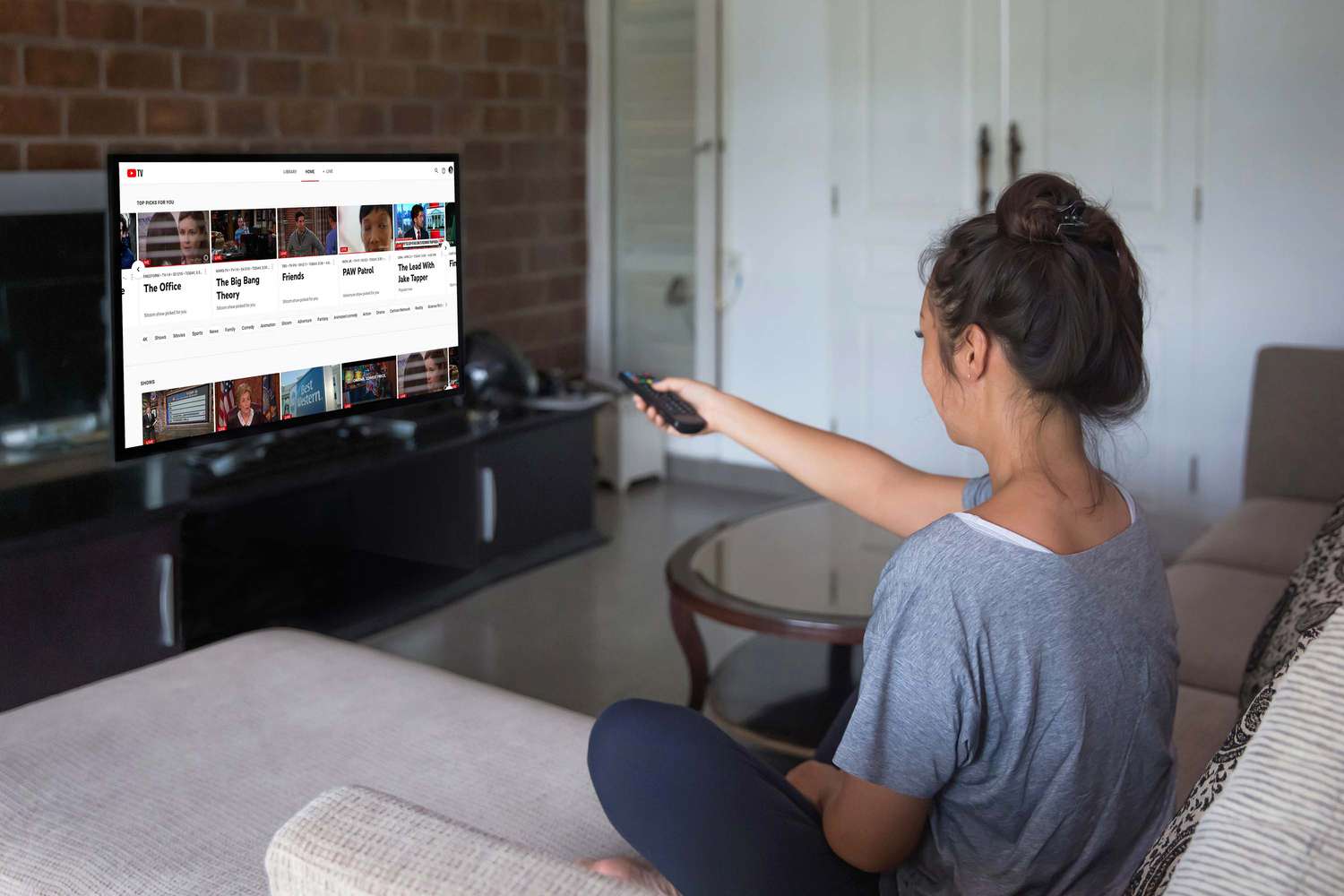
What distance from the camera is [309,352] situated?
1690mm

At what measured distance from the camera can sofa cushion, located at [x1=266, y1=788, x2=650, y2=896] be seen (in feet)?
2.78

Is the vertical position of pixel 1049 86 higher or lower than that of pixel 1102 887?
higher

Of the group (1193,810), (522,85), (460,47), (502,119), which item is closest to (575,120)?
(522,85)

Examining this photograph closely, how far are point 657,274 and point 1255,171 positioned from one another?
207cm

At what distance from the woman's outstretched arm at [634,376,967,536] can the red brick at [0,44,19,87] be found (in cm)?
205

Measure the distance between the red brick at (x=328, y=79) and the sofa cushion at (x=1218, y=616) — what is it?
8.59 ft

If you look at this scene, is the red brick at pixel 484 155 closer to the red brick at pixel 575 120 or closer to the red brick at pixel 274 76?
the red brick at pixel 575 120

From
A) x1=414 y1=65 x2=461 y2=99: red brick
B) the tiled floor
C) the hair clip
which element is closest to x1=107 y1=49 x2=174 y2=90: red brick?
x1=414 y1=65 x2=461 y2=99: red brick

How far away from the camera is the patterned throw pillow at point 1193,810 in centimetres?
95

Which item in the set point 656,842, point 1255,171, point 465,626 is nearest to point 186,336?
point 656,842

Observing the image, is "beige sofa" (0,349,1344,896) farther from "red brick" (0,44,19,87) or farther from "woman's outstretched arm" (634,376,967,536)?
"red brick" (0,44,19,87)

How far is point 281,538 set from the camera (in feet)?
10.7

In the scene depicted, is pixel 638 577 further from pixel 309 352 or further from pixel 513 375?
pixel 309 352

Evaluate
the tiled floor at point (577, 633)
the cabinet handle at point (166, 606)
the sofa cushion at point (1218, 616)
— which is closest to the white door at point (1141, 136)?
the sofa cushion at point (1218, 616)
